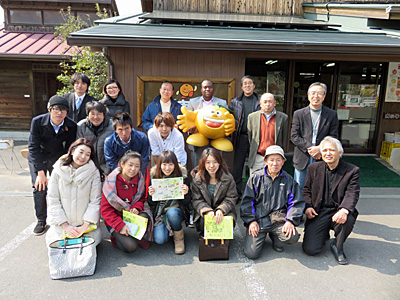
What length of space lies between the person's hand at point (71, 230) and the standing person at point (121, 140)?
91 cm

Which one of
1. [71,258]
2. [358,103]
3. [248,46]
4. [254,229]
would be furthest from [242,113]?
[358,103]

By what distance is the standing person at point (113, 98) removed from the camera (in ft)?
14.8

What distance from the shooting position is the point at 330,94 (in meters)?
8.16

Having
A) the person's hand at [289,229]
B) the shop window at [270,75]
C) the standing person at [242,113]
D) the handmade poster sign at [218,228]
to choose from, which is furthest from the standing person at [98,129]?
the shop window at [270,75]

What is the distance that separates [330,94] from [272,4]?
3.13m

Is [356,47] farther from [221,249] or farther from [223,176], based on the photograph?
[221,249]

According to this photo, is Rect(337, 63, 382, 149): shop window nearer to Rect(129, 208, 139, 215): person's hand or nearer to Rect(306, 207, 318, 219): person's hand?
Rect(306, 207, 318, 219): person's hand

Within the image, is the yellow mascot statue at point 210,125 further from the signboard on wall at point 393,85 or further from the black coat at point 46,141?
the signboard on wall at point 393,85

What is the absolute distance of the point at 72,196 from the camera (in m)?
3.27

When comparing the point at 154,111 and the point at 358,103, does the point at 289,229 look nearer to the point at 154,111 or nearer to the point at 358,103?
the point at 154,111

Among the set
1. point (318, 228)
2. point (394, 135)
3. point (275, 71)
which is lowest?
point (318, 228)

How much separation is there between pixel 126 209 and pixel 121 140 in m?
0.90

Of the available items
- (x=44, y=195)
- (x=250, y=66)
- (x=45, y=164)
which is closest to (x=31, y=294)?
(x=44, y=195)

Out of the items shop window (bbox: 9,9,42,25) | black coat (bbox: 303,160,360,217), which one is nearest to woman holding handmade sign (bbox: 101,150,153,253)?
black coat (bbox: 303,160,360,217)
